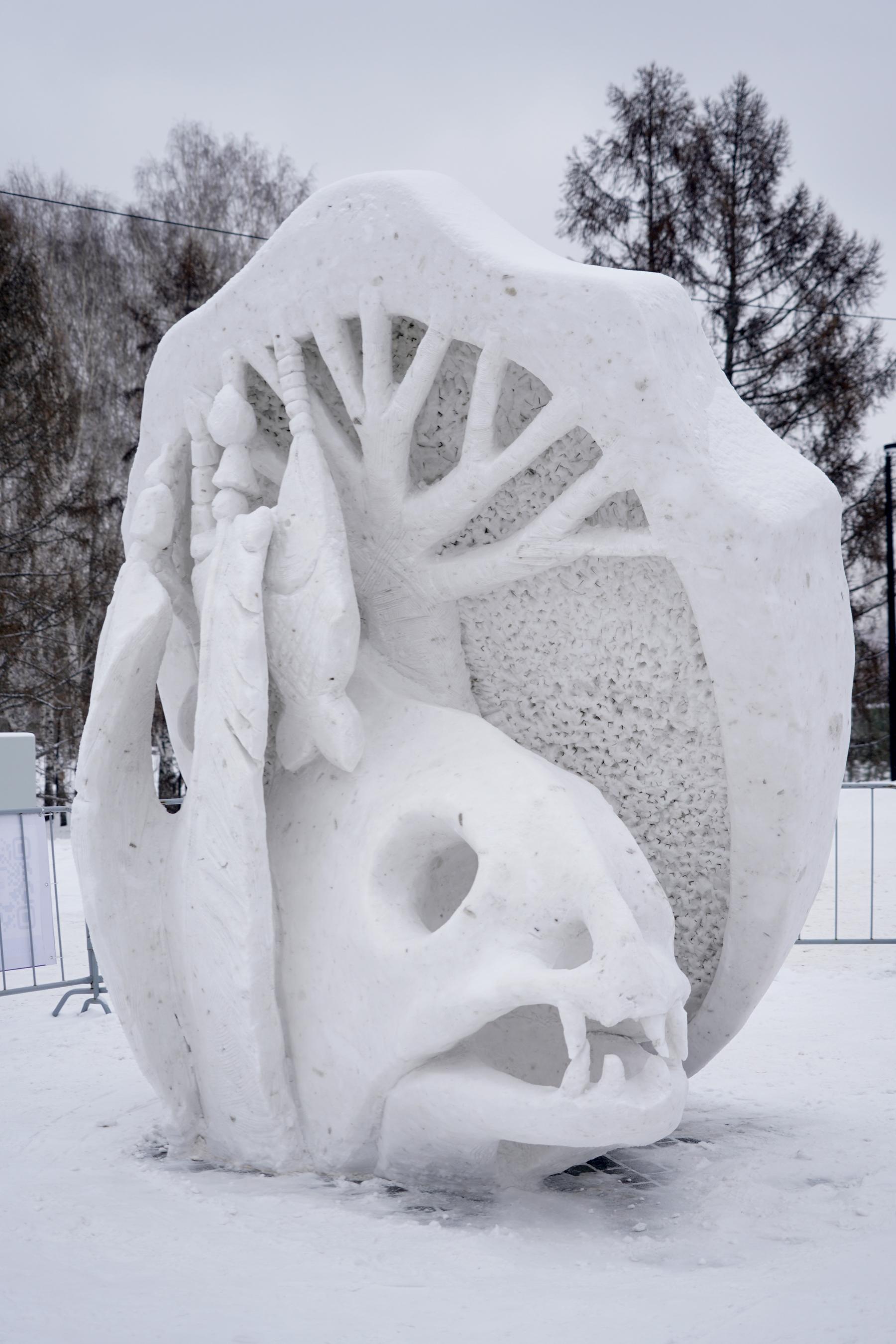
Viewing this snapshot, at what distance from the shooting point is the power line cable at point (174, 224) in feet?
43.8

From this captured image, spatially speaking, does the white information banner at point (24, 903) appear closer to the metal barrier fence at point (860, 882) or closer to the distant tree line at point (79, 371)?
the metal barrier fence at point (860, 882)

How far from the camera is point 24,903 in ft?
21.6

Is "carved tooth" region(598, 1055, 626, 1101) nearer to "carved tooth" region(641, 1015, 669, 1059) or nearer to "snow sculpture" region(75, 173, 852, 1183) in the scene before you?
"snow sculpture" region(75, 173, 852, 1183)

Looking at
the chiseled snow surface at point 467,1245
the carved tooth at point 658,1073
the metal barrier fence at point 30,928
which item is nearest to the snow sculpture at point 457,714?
the carved tooth at point 658,1073

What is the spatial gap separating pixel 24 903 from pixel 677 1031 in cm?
422

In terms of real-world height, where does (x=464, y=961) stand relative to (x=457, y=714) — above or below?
below

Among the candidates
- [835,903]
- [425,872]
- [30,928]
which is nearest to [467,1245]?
[425,872]

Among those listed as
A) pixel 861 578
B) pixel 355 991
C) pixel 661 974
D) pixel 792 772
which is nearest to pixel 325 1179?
pixel 355 991

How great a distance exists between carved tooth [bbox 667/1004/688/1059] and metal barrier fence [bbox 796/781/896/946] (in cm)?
390

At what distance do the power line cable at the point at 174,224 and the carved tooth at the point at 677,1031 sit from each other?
36.7 ft

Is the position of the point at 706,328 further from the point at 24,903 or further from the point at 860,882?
the point at 24,903

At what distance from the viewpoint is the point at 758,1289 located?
295 cm

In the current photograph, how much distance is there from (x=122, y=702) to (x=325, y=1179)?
1478 mm

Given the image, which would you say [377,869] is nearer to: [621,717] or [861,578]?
[621,717]
